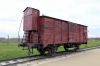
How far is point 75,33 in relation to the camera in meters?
18.7

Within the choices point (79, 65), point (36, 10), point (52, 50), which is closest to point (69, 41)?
point (52, 50)

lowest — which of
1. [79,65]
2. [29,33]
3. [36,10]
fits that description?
[79,65]

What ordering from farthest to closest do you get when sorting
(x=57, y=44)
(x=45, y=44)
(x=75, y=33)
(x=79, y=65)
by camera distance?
(x=75, y=33) < (x=57, y=44) < (x=45, y=44) < (x=79, y=65)

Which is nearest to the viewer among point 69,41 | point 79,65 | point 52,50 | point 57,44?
point 79,65

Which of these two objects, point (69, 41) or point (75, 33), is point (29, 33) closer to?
point (69, 41)

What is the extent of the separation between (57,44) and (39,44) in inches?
99.2

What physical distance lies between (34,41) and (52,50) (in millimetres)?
1973

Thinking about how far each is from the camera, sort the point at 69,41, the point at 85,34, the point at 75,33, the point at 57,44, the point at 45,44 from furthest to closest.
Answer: the point at 85,34 → the point at 75,33 → the point at 69,41 → the point at 57,44 → the point at 45,44

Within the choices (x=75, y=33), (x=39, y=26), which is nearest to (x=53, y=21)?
(x=39, y=26)

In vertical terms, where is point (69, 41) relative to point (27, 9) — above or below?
below

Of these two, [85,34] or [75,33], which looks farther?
[85,34]

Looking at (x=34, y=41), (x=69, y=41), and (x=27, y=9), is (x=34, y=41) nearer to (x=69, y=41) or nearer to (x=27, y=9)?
(x=27, y=9)

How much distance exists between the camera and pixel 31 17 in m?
13.2

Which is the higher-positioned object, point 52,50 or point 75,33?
point 75,33
